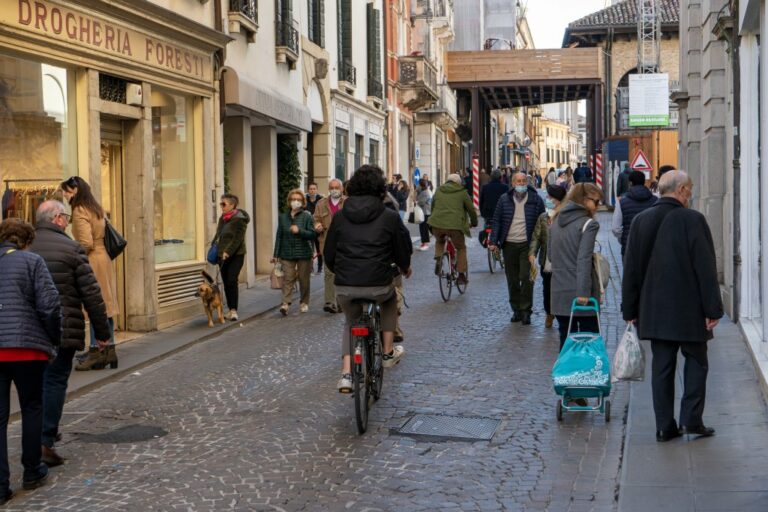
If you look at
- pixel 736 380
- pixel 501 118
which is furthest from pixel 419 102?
pixel 501 118

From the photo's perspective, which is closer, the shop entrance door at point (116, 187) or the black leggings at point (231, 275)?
the shop entrance door at point (116, 187)

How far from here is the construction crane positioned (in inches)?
1881

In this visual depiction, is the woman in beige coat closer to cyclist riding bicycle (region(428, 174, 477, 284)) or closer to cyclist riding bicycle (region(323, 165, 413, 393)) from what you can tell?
cyclist riding bicycle (region(323, 165, 413, 393))

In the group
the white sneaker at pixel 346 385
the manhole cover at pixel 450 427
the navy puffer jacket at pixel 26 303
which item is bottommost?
the manhole cover at pixel 450 427

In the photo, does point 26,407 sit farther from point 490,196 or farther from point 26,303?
point 490,196

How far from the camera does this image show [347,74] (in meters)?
26.9

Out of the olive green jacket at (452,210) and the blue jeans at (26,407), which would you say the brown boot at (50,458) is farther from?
the olive green jacket at (452,210)

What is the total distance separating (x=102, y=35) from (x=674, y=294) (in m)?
7.86

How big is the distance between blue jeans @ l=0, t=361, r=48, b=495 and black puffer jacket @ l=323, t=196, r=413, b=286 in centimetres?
248

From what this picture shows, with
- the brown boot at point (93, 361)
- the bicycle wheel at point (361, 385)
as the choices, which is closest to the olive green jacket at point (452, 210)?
the brown boot at point (93, 361)

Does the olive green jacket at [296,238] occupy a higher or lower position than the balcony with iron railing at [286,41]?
lower

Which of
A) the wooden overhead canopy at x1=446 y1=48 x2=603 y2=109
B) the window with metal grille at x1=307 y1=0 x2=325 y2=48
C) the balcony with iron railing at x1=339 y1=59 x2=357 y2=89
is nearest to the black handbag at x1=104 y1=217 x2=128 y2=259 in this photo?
the window with metal grille at x1=307 y1=0 x2=325 y2=48

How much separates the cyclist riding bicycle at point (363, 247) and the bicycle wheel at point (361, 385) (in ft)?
0.47

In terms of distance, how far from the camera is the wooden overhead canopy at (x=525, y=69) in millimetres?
46969
